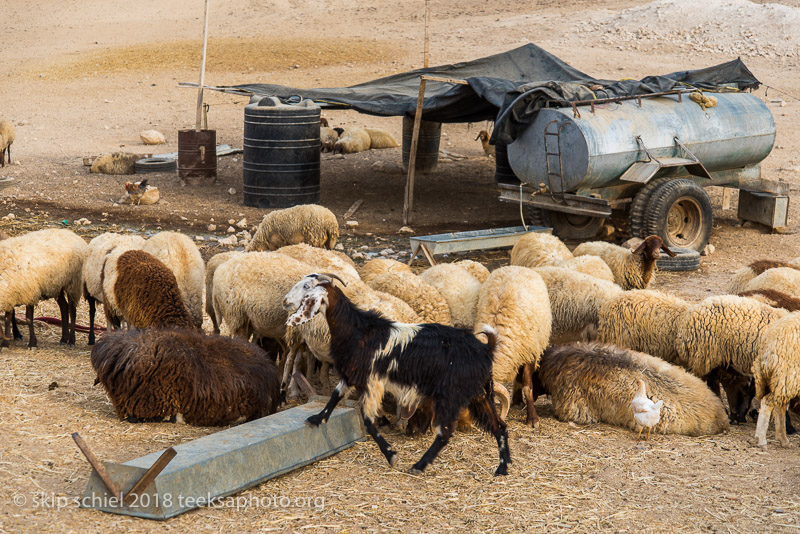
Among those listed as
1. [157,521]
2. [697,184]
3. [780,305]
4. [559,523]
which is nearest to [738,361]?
[780,305]

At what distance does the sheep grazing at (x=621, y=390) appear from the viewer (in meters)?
6.42

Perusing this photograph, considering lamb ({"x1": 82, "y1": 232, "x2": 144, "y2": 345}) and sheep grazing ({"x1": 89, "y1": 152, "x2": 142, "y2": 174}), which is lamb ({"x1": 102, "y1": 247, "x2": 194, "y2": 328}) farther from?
sheep grazing ({"x1": 89, "y1": 152, "x2": 142, "y2": 174})

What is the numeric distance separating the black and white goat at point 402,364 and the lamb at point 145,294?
2008mm

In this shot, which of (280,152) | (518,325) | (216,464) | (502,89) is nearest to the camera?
(216,464)

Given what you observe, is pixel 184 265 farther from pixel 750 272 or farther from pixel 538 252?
pixel 750 272

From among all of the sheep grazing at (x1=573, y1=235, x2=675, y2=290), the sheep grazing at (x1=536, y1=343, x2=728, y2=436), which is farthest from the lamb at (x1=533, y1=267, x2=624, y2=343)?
the sheep grazing at (x1=573, y1=235, x2=675, y2=290)

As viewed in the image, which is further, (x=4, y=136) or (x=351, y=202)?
(x=4, y=136)

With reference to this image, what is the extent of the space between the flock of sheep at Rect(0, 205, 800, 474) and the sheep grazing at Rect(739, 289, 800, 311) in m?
0.02

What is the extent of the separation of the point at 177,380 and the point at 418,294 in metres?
2.28

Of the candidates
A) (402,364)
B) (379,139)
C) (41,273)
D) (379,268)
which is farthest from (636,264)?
(379,139)

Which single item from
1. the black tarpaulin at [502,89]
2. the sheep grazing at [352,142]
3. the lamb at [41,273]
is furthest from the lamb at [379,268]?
the sheep grazing at [352,142]

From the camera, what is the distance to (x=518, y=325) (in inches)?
269

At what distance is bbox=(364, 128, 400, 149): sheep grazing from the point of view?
2167cm

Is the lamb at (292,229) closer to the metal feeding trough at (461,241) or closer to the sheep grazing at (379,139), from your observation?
the metal feeding trough at (461,241)
